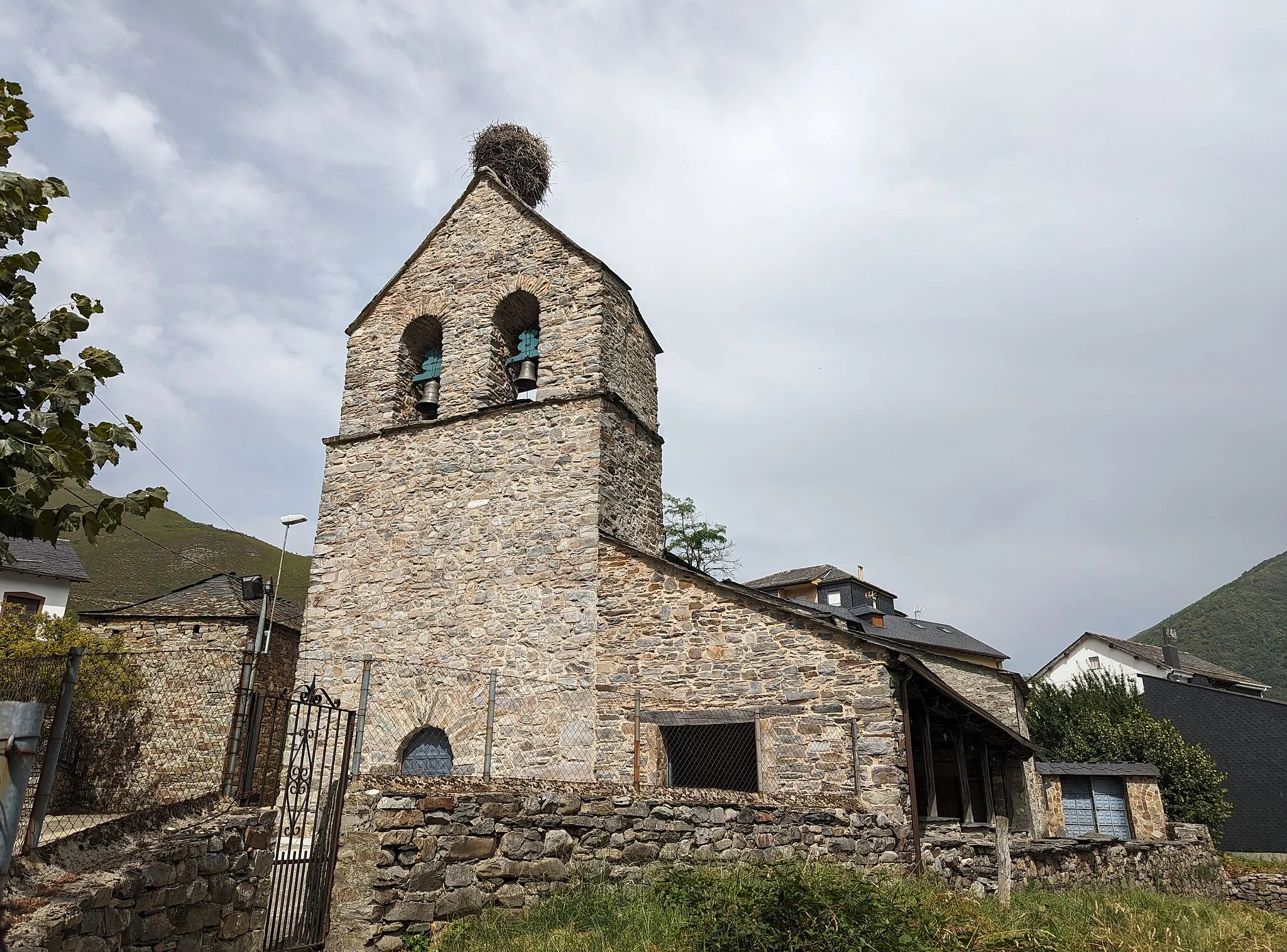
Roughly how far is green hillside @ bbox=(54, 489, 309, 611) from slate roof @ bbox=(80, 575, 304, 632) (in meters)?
36.4

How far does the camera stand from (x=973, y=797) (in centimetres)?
1859

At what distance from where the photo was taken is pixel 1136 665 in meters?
37.7

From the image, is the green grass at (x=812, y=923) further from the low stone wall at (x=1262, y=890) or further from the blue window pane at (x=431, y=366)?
the low stone wall at (x=1262, y=890)

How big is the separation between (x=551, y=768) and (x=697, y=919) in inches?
212

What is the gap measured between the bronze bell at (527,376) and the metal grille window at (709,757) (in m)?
6.35

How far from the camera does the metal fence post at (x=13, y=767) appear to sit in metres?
2.09

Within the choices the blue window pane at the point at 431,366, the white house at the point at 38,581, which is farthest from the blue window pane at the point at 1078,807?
the white house at the point at 38,581

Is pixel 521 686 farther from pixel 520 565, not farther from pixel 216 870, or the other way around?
pixel 216 870

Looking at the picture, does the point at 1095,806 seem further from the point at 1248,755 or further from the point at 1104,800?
the point at 1248,755

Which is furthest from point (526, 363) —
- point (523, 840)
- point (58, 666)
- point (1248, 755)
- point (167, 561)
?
point (167, 561)

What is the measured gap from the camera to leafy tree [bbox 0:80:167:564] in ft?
13.9

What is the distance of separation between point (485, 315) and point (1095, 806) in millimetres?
20472

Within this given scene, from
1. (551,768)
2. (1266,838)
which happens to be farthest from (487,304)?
(1266,838)

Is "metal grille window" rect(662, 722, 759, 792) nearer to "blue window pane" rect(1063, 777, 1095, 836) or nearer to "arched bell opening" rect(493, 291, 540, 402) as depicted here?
"arched bell opening" rect(493, 291, 540, 402)
